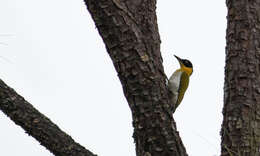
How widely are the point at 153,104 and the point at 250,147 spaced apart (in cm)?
73

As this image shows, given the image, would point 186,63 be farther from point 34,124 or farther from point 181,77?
point 34,124

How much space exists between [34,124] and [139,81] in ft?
2.08

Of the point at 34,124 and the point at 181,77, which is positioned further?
the point at 181,77

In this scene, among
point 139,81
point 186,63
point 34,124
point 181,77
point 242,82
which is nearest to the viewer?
point 34,124

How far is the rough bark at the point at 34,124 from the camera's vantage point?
269 cm

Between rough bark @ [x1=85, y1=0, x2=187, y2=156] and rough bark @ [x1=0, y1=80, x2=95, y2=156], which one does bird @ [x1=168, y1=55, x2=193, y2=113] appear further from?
rough bark @ [x1=0, y1=80, x2=95, y2=156]

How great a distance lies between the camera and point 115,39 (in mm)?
A: 2820

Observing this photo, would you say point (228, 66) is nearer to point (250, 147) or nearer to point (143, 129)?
point (250, 147)

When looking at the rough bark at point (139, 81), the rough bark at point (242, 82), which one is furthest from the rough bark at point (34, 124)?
the rough bark at point (242, 82)

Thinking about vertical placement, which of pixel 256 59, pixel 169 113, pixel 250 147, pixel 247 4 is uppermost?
pixel 247 4

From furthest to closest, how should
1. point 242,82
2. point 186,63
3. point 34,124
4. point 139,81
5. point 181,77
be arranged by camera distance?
point 186,63 < point 181,77 < point 242,82 < point 139,81 < point 34,124

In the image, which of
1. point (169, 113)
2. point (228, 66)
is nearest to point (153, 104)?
point (169, 113)

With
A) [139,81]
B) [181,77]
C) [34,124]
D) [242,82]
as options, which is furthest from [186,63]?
[34,124]

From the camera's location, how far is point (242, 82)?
327cm
